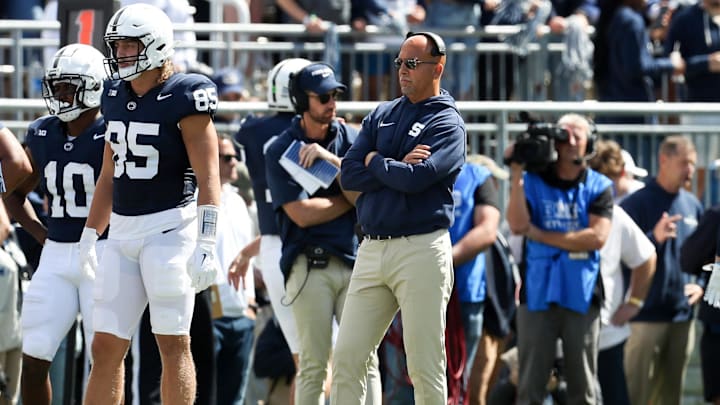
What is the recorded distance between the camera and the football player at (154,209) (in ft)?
25.3

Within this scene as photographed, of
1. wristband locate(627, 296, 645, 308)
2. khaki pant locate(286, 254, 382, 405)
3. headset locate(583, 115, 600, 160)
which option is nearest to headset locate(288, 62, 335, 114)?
khaki pant locate(286, 254, 382, 405)

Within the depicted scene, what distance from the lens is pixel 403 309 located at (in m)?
7.79

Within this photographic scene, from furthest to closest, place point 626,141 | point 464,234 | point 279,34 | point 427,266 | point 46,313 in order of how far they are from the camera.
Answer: point 279,34
point 626,141
point 464,234
point 46,313
point 427,266

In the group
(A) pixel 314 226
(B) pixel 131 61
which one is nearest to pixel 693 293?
(A) pixel 314 226

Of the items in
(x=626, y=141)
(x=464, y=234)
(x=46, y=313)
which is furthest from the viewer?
(x=626, y=141)

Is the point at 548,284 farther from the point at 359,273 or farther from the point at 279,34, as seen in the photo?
the point at 279,34

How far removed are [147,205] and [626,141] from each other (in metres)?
4.69

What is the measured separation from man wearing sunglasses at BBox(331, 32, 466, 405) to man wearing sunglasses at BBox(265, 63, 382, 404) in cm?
79

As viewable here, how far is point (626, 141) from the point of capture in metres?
11.4

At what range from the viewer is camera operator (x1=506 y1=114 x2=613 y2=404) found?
984cm

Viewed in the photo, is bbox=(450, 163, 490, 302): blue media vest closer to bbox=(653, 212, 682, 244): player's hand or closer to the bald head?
bbox=(653, 212, 682, 244): player's hand

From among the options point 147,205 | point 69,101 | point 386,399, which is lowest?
point 386,399

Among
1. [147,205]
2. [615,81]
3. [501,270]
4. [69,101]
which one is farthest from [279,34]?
[147,205]

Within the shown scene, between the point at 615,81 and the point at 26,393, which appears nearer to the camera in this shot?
the point at 26,393
